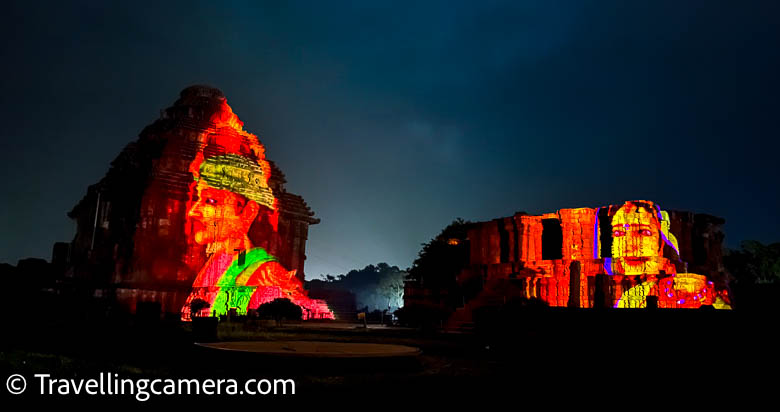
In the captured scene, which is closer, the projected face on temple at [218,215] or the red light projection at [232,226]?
the red light projection at [232,226]

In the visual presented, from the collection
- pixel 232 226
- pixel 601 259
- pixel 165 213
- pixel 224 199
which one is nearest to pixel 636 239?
pixel 601 259

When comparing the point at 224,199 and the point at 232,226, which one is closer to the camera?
the point at 232,226

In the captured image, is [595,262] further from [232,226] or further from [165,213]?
[165,213]

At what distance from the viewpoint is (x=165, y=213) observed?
129 ft

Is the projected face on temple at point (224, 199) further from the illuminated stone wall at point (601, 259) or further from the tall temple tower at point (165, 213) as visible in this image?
the illuminated stone wall at point (601, 259)

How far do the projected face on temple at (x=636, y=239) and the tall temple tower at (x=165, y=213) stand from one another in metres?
23.8

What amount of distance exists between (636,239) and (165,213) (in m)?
32.5

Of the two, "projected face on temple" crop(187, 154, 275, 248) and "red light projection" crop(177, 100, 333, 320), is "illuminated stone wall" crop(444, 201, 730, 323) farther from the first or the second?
"projected face on temple" crop(187, 154, 275, 248)

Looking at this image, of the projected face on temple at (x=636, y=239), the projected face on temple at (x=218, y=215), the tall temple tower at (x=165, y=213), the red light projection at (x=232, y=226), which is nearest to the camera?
the projected face on temple at (x=636, y=239)

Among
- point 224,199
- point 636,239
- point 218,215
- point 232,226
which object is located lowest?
point 636,239

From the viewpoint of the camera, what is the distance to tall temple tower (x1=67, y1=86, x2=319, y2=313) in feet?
126

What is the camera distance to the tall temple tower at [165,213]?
38.3m

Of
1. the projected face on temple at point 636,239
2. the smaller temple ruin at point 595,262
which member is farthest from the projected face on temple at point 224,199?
the projected face on temple at point 636,239

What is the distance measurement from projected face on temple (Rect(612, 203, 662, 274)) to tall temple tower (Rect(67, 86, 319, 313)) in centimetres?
2381
